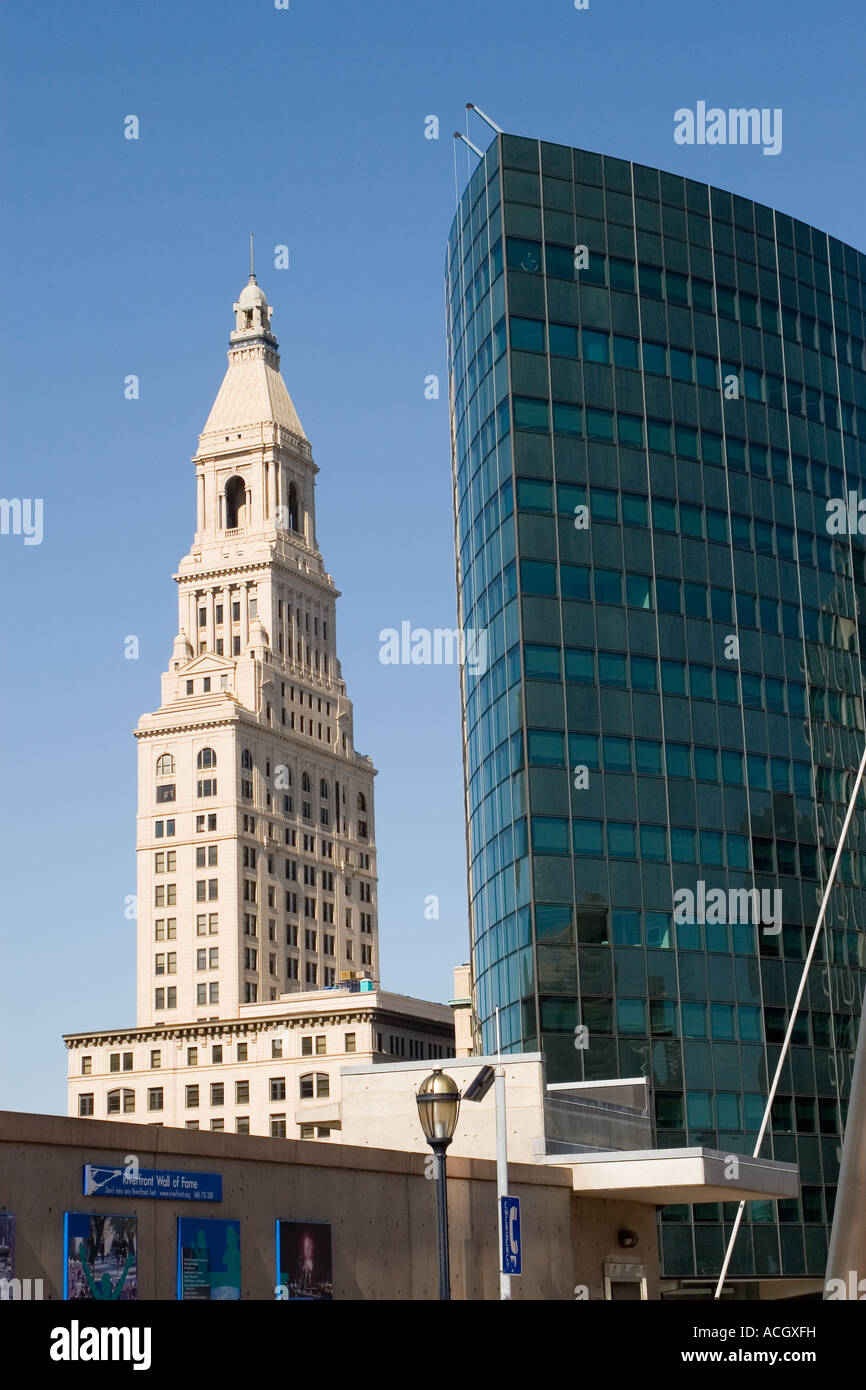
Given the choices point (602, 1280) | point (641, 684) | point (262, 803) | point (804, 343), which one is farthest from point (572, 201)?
point (262, 803)

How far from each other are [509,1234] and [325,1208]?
2.39 metres

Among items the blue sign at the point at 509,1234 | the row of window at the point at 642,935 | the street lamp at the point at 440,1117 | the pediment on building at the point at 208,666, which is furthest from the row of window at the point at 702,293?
the pediment on building at the point at 208,666

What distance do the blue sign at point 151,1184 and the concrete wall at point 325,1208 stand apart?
95 mm

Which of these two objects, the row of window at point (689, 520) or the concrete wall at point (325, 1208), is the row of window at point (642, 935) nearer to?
the row of window at point (689, 520)

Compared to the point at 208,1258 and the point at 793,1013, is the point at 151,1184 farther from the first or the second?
the point at 793,1013

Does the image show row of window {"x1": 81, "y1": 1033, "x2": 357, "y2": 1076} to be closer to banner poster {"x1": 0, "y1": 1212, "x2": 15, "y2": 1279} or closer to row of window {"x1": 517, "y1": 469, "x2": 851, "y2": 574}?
row of window {"x1": 517, "y1": 469, "x2": 851, "y2": 574}

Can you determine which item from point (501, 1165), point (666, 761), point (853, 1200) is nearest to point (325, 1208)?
point (501, 1165)

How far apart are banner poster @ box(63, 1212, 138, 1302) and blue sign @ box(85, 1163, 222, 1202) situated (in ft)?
0.90

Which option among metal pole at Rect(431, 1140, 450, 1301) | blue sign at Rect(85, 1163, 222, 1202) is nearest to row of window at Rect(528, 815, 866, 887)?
blue sign at Rect(85, 1163, 222, 1202)

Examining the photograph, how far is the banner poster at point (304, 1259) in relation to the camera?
71.4ft

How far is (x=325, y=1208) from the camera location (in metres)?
22.7

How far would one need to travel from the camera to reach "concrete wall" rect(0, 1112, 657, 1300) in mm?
18609

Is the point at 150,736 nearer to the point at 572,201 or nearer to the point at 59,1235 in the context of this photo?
the point at 572,201
